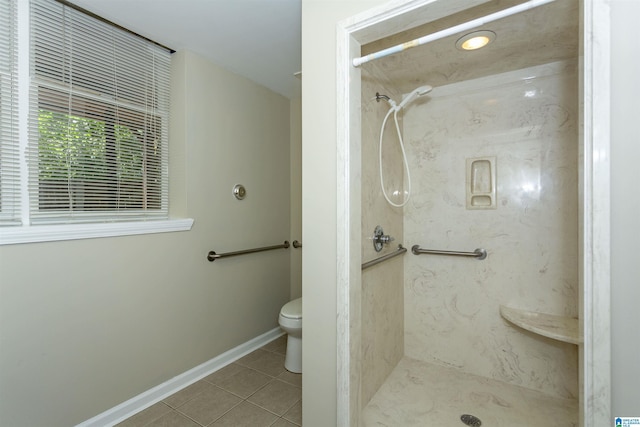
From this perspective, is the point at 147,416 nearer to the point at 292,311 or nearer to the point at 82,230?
the point at 292,311

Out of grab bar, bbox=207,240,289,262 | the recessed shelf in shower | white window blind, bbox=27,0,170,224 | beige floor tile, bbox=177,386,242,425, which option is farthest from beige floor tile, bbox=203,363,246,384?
the recessed shelf in shower

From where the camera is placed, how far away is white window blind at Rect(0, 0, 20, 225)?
1.35 m

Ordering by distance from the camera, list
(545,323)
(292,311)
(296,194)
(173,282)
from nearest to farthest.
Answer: (545,323) < (173,282) < (292,311) < (296,194)

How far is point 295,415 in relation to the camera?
1696mm

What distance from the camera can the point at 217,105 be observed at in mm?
2219

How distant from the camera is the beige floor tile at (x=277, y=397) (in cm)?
177

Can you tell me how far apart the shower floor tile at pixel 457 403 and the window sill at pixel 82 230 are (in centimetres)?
174

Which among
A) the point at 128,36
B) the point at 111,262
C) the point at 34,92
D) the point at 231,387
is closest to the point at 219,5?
the point at 128,36

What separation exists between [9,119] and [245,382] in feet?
6.73

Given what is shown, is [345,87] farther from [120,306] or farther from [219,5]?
[120,306]

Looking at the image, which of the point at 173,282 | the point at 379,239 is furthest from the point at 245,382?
the point at 379,239

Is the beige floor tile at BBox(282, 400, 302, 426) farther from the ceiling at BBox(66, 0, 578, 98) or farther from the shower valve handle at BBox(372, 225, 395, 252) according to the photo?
the ceiling at BBox(66, 0, 578, 98)

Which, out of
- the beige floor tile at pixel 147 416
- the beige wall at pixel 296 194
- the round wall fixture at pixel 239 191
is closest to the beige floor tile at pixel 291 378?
the beige floor tile at pixel 147 416

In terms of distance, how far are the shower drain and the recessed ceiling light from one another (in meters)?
2.15
